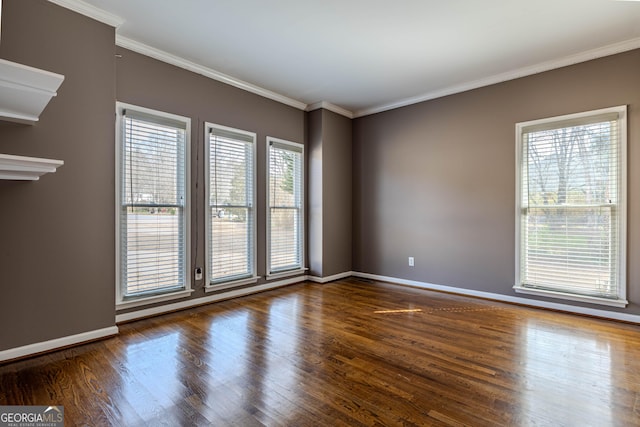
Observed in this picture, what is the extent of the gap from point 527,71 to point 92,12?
14.3ft

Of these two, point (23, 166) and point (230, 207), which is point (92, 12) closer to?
point (23, 166)

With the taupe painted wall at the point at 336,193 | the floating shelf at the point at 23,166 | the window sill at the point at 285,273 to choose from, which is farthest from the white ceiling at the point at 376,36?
the window sill at the point at 285,273

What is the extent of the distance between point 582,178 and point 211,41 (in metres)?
4.02

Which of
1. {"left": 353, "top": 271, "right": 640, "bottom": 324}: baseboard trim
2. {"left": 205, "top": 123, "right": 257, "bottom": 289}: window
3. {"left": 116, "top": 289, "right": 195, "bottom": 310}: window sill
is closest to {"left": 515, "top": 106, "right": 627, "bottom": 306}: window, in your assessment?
{"left": 353, "top": 271, "right": 640, "bottom": 324}: baseboard trim

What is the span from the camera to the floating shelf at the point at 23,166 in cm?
179

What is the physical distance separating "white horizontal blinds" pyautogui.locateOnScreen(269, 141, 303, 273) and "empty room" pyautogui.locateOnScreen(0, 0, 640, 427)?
1.4 inches

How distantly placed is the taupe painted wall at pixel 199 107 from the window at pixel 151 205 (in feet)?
0.37

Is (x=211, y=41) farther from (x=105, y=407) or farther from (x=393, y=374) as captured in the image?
(x=393, y=374)

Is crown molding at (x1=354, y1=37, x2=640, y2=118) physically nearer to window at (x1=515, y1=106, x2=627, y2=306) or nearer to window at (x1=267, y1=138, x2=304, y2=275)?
window at (x1=515, y1=106, x2=627, y2=306)

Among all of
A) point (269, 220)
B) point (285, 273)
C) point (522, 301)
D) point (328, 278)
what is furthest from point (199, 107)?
point (522, 301)

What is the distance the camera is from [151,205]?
3188 millimetres

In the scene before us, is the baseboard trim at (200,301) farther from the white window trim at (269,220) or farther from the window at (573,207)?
the window at (573,207)

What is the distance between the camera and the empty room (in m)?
1.92

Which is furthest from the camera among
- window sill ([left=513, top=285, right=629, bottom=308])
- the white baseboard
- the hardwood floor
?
window sill ([left=513, top=285, right=629, bottom=308])
